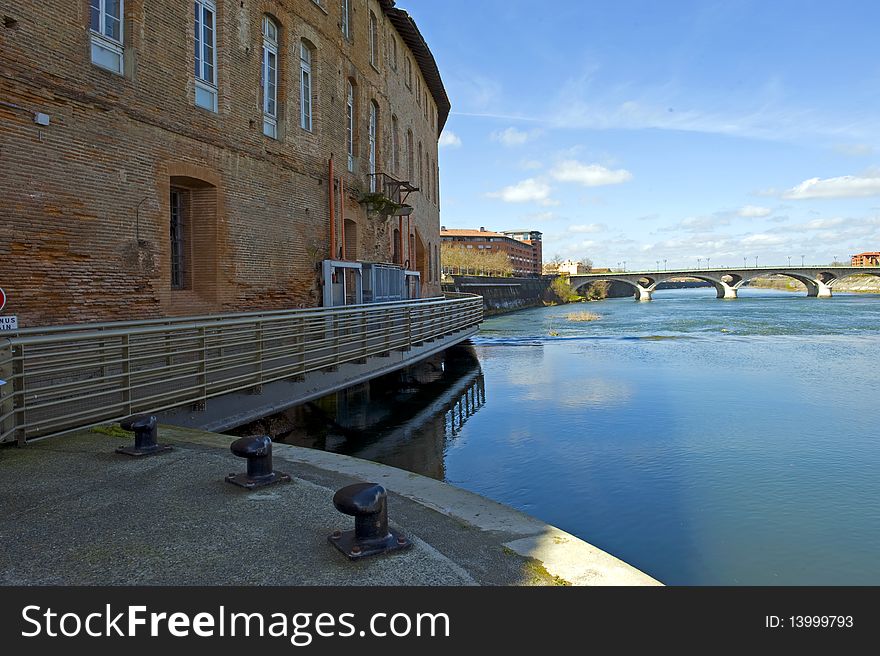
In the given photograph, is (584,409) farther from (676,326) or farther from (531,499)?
(676,326)

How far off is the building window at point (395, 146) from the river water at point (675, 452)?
Answer: 25.9 ft

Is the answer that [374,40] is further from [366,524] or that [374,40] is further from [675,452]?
[366,524]

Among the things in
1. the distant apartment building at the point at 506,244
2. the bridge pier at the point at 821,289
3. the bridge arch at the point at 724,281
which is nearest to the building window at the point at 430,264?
the bridge arch at the point at 724,281

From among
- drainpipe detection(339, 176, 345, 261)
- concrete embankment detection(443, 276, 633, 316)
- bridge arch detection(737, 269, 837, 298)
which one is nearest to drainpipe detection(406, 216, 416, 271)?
drainpipe detection(339, 176, 345, 261)

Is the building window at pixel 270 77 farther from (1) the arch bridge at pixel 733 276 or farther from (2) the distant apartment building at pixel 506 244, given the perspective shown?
(2) the distant apartment building at pixel 506 244

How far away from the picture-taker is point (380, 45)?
2117cm

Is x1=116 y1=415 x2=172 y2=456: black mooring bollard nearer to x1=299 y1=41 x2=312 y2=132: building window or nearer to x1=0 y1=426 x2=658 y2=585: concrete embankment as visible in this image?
x1=0 y1=426 x2=658 y2=585: concrete embankment

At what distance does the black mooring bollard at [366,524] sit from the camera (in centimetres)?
332

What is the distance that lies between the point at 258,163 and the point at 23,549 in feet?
35.1

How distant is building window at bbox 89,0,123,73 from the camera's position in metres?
9.07

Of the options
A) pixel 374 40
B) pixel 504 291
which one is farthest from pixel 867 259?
pixel 374 40

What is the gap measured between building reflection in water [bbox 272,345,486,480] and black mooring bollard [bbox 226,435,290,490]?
13.2ft

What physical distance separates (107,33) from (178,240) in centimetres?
354

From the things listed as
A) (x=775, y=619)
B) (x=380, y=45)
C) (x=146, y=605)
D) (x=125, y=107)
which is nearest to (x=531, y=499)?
(x=775, y=619)
